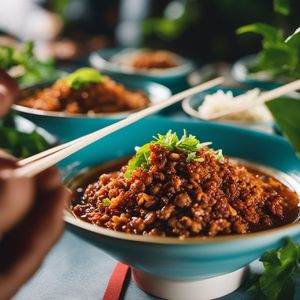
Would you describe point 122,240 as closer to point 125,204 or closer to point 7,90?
point 125,204

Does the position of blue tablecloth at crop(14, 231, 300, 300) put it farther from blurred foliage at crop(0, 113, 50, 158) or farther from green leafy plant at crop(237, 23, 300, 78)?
green leafy plant at crop(237, 23, 300, 78)

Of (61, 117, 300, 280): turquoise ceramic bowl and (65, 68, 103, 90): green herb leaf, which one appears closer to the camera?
(61, 117, 300, 280): turquoise ceramic bowl

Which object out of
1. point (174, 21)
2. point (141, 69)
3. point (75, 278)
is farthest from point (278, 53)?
point (174, 21)

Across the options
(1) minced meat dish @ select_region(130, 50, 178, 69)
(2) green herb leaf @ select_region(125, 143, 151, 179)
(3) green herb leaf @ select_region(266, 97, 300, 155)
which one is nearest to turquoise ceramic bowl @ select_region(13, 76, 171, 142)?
(2) green herb leaf @ select_region(125, 143, 151, 179)

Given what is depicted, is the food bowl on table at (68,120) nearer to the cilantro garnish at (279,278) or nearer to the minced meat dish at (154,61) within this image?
the cilantro garnish at (279,278)

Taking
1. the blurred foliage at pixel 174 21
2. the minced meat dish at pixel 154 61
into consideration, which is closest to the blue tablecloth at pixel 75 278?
the minced meat dish at pixel 154 61
